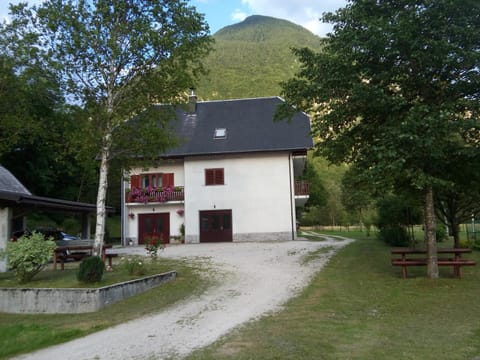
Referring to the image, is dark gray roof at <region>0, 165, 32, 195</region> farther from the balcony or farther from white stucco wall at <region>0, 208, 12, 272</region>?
the balcony

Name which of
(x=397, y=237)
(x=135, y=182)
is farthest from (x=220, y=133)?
(x=397, y=237)

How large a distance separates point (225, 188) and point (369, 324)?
2097 cm

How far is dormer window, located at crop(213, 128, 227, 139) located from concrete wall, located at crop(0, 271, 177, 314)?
19407 mm

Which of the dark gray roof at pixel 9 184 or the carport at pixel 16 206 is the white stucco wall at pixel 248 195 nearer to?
the carport at pixel 16 206

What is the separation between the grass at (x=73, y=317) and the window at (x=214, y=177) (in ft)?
46.9

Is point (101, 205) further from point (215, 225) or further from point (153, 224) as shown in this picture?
point (153, 224)

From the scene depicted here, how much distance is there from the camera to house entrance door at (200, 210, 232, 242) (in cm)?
2794

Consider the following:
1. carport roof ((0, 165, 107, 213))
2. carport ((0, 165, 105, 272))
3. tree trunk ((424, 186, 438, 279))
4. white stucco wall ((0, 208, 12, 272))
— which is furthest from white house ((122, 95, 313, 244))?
tree trunk ((424, 186, 438, 279))

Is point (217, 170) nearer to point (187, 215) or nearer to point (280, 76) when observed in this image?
point (187, 215)

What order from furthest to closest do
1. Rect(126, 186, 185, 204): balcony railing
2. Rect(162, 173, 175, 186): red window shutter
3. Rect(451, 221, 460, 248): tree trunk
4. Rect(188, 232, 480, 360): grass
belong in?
Rect(162, 173, 175, 186): red window shutter
Rect(126, 186, 185, 204): balcony railing
Rect(451, 221, 460, 248): tree trunk
Rect(188, 232, 480, 360): grass

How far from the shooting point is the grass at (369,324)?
5.95 metres

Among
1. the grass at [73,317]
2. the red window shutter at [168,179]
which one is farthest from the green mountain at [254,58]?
the grass at [73,317]

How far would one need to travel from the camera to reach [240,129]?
30.0 m

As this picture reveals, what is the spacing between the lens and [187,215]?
28203 millimetres
